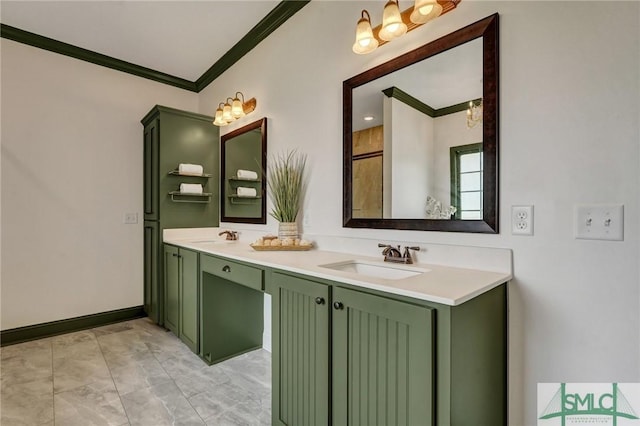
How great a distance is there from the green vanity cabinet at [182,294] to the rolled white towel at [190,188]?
532mm

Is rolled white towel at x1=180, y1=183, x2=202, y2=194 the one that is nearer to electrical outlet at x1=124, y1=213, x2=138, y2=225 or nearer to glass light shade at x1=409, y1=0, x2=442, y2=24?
electrical outlet at x1=124, y1=213, x2=138, y2=225

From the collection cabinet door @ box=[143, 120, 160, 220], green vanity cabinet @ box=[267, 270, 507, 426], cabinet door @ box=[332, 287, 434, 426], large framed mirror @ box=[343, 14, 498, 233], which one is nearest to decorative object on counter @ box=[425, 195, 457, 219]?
large framed mirror @ box=[343, 14, 498, 233]

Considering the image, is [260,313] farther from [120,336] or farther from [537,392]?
[537,392]

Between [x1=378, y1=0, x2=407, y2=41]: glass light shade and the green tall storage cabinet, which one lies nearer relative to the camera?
[x1=378, y1=0, x2=407, y2=41]: glass light shade

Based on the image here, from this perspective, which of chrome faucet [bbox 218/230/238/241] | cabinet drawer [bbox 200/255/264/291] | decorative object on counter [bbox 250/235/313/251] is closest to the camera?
cabinet drawer [bbox 200/255/264/291]

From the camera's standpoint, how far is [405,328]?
102cm

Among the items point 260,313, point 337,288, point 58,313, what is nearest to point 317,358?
point 337,288

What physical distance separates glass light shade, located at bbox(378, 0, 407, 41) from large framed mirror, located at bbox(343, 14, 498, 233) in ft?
0.52

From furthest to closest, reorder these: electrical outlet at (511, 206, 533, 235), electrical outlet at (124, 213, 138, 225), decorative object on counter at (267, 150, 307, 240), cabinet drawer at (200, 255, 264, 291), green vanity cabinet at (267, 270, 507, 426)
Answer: electrical outlet at (124, 213, 138, 225) → decorative object on counter at (267, 150, 307, 240) → cabinet drawer at (200, 255, 264, 291) → electrical outlet at (511, 206, 533, 235) → green vanity cabinet at (267, 270, 507, 426)

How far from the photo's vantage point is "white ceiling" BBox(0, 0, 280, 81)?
7.49 feet

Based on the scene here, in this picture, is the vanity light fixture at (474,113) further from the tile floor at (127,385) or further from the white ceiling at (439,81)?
the tile floor at (127,385)

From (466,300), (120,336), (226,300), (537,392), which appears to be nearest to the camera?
(466,300)

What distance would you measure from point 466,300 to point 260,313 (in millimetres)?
1885

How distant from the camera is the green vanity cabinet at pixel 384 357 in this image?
0.95 meters
